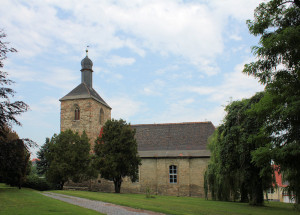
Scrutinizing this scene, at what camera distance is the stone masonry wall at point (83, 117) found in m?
35.0

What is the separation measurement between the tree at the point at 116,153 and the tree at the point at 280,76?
17.6m

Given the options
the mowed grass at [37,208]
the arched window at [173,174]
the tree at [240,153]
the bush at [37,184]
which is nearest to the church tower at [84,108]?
the bush at [37,184]

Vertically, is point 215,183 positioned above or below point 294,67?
below

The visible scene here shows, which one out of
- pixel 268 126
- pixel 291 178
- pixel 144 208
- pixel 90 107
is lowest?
pixel 144 208

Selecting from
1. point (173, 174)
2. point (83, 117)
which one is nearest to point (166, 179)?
point (173, 174)

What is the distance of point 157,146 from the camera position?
111ft

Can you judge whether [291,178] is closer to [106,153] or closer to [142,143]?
[106,153]

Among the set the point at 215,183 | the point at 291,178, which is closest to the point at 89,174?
the point at 215,183

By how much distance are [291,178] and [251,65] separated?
17.2ft

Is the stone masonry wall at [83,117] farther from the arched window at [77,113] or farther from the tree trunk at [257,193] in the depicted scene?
the tree trunk at [257,193]

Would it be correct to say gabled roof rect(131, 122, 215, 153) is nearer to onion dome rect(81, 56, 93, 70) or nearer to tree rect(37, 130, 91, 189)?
tree rect(37, 130, 91, 189)

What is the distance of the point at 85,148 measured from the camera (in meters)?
28.3

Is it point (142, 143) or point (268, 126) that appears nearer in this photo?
point (268, 126)

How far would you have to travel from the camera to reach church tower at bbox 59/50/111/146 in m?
35.2
